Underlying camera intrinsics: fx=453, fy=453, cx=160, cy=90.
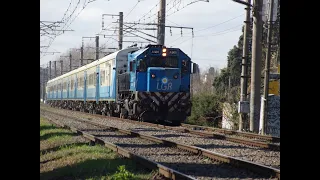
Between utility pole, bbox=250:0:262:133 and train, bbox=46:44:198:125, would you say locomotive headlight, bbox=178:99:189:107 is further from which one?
utility pole, bbox=250:0:262:133

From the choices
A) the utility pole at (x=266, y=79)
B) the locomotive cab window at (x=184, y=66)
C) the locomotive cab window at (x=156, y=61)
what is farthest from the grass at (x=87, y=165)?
the locomotive cab window at (x=184, y=66)

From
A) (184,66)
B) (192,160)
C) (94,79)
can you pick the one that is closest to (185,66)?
(184,66)

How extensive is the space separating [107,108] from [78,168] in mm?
19757

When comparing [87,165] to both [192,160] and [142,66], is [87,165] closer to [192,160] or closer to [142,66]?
[192,160]

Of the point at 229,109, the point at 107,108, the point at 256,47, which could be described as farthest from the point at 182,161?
the point at 107,108

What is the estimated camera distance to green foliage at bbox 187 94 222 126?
25891 mm

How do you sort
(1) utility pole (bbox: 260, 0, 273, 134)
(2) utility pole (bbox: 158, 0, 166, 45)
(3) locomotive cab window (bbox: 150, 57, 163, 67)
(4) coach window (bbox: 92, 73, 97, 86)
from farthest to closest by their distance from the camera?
1. (4) coach window (bbox: 92, 73, 97, 86)
2. (2) utility pole (bbox: 158, 0, 166, 45)
3. (3) locomotive cab window (bbox: 150, 57, 163, 67)
4. (1) utility pole (bbox: 260, 0, 273, 134)

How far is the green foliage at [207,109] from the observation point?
2589 centimetres

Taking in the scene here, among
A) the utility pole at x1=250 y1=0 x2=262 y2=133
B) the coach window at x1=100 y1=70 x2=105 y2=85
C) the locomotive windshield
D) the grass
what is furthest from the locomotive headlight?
the grass

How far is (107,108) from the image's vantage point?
2880cm

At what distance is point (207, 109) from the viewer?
26.0 meters

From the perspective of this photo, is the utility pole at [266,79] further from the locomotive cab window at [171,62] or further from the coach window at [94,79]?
the coach window at [94,79]
